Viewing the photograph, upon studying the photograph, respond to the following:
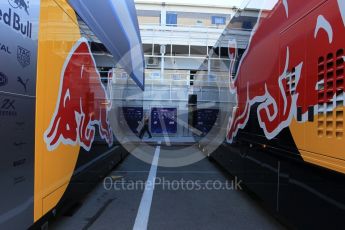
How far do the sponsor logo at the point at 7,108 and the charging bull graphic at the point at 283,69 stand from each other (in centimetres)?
246

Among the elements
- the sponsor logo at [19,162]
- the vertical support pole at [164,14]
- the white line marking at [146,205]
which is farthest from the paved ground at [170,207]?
the vertical support pole at [164,14]

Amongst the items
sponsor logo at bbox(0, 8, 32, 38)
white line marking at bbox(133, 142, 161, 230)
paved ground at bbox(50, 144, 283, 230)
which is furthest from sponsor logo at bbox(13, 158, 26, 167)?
white line marking at bbox(133, 142, 161, 230)

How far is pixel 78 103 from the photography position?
4.71 meters

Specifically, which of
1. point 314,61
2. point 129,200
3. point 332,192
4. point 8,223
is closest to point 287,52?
point 314,61

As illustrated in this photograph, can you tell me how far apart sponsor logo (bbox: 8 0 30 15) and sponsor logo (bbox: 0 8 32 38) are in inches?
1.9

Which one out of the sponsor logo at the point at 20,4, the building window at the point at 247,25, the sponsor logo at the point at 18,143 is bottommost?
the sponsor logo at the point at 18,143

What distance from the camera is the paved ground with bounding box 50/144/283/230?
5.02 meters

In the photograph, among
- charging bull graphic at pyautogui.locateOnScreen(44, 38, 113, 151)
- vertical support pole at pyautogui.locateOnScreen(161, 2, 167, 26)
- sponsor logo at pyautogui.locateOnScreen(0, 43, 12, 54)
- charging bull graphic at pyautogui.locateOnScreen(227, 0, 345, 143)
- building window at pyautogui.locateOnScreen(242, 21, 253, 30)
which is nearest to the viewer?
sponsor logo at pyautogui.locateOnScreen(0, 43, 12, 54)

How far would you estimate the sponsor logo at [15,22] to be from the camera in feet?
8.92

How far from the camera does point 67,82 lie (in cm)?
415

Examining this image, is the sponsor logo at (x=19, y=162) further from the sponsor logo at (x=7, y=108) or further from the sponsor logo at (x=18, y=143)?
the sponsor logo at (x=7, y=108)

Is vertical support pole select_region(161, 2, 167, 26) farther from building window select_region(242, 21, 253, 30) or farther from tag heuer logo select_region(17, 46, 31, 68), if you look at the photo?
tag heuer logo select_region(17, 46, 31, 68)

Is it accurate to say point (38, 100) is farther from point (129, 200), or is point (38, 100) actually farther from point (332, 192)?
point (129, 200)

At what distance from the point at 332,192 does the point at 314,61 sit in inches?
45.1
